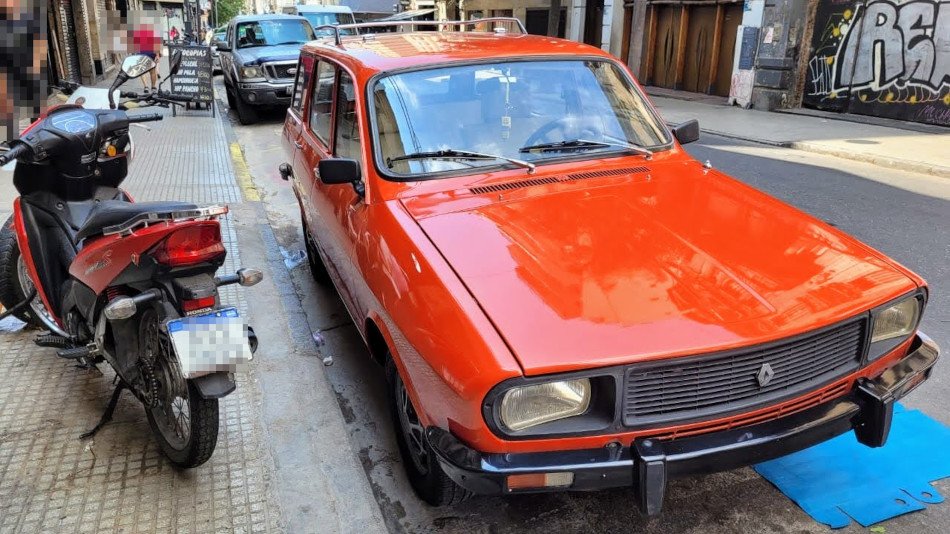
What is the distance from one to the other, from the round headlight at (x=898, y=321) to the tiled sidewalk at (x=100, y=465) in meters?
2.47

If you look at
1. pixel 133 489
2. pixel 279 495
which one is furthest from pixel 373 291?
pixel 133 489

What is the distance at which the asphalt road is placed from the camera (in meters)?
2.86

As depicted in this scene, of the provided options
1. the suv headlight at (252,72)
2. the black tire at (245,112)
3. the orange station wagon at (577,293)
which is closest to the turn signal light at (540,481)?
the orange station wagon at (577,293)

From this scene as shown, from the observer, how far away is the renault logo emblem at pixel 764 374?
7.65 feet

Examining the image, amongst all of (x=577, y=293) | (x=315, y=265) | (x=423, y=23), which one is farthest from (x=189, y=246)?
(x=423, y=23)

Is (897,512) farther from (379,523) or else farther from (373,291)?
(373,291)

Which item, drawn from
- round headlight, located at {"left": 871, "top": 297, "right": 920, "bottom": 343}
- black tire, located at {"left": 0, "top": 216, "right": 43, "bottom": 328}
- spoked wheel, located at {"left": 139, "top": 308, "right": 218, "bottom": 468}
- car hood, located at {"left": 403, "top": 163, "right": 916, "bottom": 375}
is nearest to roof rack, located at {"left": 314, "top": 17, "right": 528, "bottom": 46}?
car hood, located at {"left": 403, "top": 163, "right": 916, "bottom": 375}

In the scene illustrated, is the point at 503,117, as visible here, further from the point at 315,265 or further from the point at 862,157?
the point at 862,157

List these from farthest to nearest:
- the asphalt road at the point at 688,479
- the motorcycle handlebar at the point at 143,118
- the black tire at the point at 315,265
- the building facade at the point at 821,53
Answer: the building facade at the point at 821,53 < the black tire at the point at 315,265 < the motorcycle handlebar at the point at 143,118 < the asphalt road at the point at 688,479

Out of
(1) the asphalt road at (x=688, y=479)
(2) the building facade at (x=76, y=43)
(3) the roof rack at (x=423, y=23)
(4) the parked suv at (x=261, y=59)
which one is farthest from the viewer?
(2) the building facade at (x=76, y=43)

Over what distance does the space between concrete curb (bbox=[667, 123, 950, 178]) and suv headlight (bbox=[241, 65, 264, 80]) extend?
826 cm

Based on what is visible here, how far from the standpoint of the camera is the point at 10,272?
13.6 ft

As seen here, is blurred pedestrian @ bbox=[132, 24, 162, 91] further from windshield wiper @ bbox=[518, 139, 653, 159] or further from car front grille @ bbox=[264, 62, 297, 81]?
car front grille @ bbox=[264, 62, 297, 81]

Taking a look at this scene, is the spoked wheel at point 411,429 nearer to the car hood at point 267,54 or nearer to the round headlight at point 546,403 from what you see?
the round headlight at point 546,403
